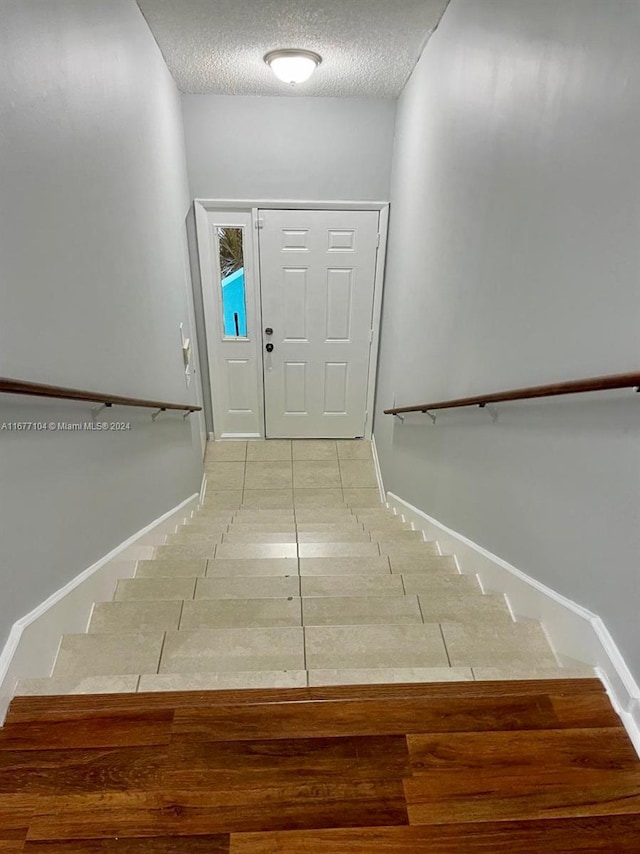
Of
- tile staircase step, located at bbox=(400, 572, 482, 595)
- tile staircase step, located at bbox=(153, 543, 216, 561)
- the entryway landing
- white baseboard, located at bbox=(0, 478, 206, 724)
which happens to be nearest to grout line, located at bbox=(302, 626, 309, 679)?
tile staircase step, located at bbox=(400, 572, 482, 595)

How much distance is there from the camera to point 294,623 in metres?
Result: 1.62

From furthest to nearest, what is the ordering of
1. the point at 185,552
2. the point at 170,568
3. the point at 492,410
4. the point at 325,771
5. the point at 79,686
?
the point at 185,552 → the point at 170,568 → the point at 492,410 → the point at 79,686 → the point at 325,771

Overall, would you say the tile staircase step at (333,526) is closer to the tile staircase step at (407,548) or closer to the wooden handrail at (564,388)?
the tile staircase step at (407,548)

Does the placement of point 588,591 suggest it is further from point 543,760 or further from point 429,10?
point 429,10

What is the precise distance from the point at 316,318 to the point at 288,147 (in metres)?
1.32

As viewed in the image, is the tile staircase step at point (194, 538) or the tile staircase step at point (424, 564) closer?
the tile staircase step at point (424, 564)

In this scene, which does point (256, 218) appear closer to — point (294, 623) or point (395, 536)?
point (395, 536)

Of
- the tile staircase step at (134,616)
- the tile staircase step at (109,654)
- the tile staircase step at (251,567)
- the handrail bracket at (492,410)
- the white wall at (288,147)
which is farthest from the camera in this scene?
the white wall at (288,147)

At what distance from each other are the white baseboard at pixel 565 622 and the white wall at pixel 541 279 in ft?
0.14

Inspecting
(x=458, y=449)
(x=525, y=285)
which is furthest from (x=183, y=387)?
(x=525, y=285)

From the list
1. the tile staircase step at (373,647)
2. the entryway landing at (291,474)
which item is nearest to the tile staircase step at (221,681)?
the tile staircase step at (373,647)

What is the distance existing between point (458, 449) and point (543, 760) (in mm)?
1377

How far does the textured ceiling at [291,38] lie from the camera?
233 centimetres

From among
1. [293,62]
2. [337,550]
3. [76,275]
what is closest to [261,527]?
[337,550]
